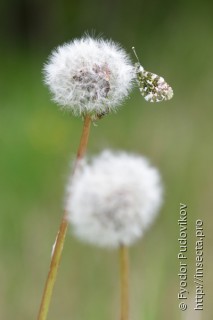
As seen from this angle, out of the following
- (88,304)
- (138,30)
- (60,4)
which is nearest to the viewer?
(88,304)

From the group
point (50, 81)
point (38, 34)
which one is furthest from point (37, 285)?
point (38, 34)

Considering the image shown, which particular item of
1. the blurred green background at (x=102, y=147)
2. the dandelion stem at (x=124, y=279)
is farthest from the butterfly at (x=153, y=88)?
the dandelion stem at (x=124, y=279)

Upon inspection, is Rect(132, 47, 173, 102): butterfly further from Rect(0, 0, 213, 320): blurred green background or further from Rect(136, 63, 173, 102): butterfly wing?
Rect(0, 0, 213, 320): blurred green background

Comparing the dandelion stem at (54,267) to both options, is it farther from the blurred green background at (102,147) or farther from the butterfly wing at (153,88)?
the butterfly wing at (153,88)

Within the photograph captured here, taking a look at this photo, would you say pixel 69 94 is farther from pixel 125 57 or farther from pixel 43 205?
pixel 43 205

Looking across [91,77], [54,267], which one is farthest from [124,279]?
[91,77]

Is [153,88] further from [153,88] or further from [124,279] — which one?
[124,279]

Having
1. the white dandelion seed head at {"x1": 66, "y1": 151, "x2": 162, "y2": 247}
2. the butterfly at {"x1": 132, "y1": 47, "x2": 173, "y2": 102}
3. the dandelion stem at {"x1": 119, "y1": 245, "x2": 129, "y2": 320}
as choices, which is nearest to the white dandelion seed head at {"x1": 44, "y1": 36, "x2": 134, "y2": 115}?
the butterfly at {"x1": 132, "y1": 47, "x2": 173, "y2": 102}
